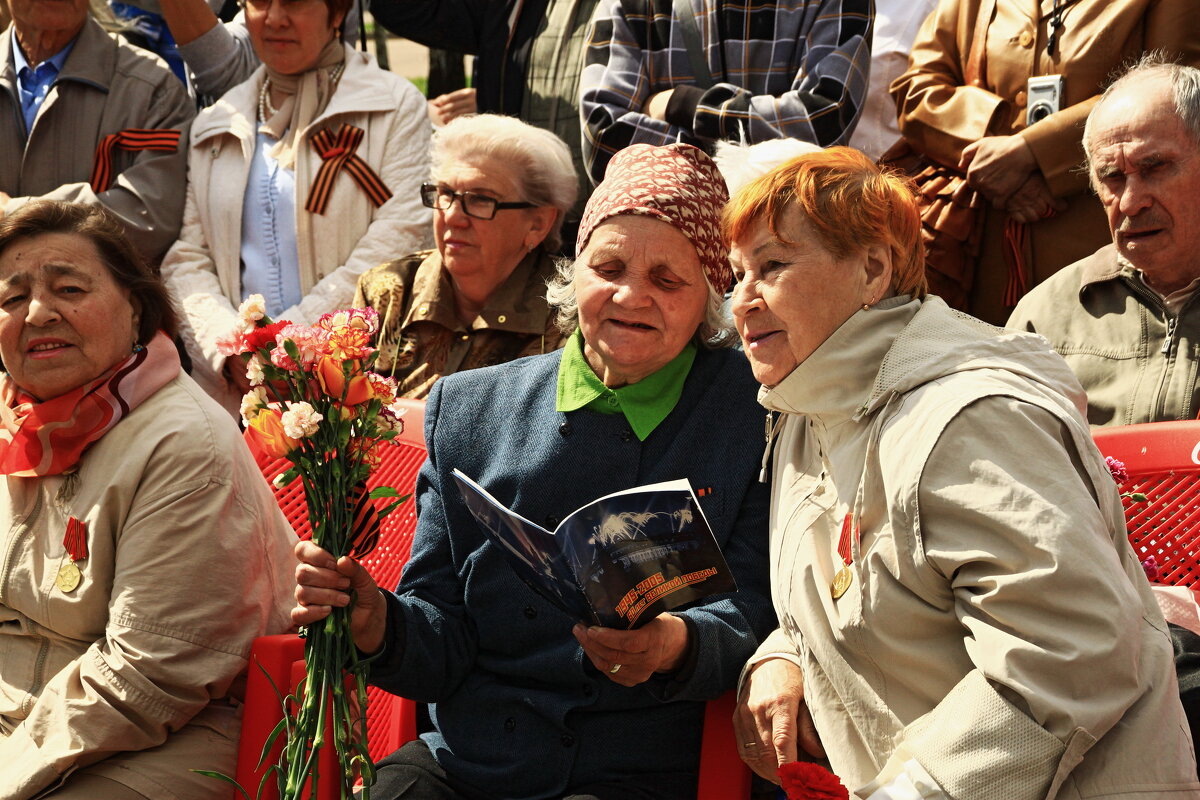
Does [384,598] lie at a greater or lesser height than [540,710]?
greater

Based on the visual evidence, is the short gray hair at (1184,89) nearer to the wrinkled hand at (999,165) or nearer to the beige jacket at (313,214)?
the wrinkled hand at (999,165)

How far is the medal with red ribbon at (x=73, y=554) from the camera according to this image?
3477 mm

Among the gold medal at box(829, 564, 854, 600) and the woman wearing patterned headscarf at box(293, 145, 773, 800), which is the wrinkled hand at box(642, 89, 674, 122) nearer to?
the woman wearing patterned headscarf at box(293, 145, 773, 800)

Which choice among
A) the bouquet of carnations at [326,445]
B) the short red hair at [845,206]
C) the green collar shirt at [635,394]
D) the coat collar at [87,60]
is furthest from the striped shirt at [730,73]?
the bouquet of carnations at [326,445]

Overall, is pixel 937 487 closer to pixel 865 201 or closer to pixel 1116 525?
pixel 1116 525

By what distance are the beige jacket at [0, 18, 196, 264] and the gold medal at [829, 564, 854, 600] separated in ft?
13.2

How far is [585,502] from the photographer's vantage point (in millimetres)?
3254

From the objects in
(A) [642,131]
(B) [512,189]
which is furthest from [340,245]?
(A) [642,131]

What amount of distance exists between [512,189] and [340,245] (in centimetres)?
105

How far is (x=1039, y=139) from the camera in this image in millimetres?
4637

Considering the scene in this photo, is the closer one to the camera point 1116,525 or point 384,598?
point 1116,525

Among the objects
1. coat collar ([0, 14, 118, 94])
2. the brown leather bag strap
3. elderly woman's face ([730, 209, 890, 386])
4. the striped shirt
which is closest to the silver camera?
the brown leather bag strap

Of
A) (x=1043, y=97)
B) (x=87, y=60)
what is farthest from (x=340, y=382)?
(x=87, y=60)

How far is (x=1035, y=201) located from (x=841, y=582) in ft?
8.59
